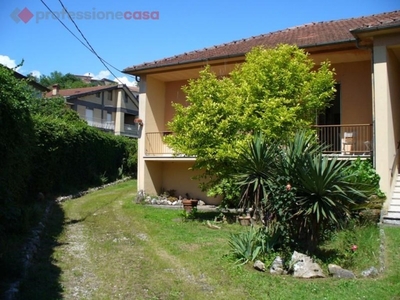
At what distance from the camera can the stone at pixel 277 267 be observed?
22.4 feet

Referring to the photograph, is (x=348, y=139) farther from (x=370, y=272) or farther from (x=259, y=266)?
(x=259, y=266)

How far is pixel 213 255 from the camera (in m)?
7.95

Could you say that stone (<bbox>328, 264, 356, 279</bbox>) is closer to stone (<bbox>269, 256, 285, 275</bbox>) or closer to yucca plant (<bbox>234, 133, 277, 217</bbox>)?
stone (<bbox>269, 256, 285, 275</bbox>)

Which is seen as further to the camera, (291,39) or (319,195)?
Answer: (291,39)

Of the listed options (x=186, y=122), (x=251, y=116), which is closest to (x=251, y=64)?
(x=251, y=116)

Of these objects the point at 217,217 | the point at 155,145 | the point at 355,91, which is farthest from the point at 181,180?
the point at 355,91

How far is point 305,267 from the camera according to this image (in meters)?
6.68

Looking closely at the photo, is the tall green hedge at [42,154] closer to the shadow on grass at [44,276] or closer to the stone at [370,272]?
the shadow on grass at [44,276]

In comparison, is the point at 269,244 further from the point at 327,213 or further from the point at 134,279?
the point at 134,279

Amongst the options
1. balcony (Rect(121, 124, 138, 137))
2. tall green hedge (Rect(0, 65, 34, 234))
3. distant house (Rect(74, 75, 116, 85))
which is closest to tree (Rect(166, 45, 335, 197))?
tall green hedge (Rect(0, 65, 34, 234))

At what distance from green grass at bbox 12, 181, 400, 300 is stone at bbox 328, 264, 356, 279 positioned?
0.74 ft

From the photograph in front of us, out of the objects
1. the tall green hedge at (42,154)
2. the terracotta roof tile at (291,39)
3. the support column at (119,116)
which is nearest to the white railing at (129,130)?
the support column at (119,116)

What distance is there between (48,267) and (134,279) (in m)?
1.65

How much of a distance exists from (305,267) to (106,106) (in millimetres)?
48512
